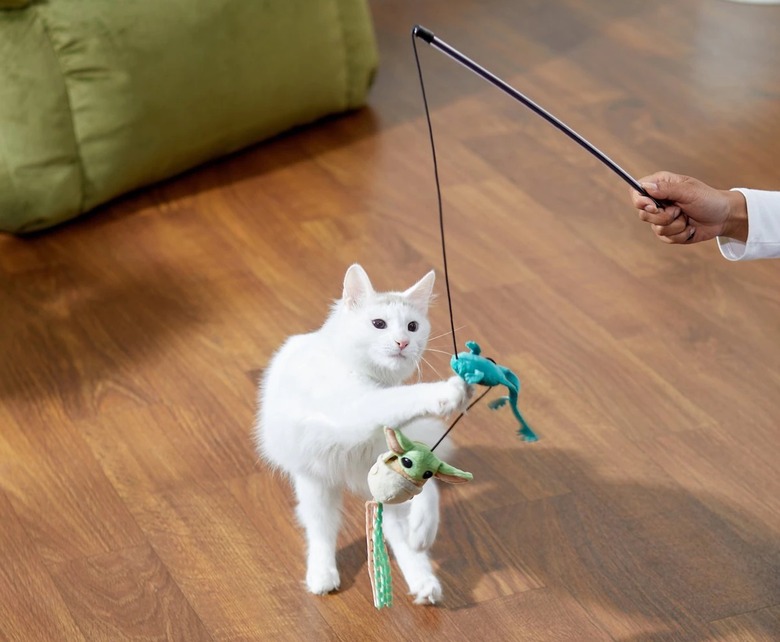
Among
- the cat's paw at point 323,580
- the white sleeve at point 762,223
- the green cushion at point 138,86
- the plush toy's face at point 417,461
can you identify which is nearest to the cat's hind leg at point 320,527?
the cat's paw at point 323,580

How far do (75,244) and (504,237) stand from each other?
79 centimetres

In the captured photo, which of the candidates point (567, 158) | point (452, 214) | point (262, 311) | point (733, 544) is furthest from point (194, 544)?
point (567, 158)

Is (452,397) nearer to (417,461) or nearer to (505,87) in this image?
(417,461)

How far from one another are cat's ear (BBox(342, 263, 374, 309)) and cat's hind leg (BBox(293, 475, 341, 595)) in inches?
8.8

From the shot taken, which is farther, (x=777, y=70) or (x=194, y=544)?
(x=777, y=70)

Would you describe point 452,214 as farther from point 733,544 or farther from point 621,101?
point 733,544

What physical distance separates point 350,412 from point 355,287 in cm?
16

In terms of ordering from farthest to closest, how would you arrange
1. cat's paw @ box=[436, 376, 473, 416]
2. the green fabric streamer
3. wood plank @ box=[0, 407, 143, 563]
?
wood plank @ box=[0, 407, 143, 563] < the green fabric streamer < cat's paw @ box=[436, 376, 473, 416]

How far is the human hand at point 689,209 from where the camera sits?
1.44 metres

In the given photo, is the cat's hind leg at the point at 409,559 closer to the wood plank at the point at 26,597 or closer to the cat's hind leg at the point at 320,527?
the cat's hind leg at the point at 320,527

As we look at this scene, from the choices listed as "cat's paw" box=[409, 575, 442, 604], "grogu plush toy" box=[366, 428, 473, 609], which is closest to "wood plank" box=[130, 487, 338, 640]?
"cat's paw" box=[409, 575, 442, 604]

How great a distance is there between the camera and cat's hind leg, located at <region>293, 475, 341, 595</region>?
144 centimetres

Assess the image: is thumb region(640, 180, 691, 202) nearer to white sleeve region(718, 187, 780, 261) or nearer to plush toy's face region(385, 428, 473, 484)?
white sleeve region(718, 187, 780, 261)

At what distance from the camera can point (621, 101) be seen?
2797 mm
